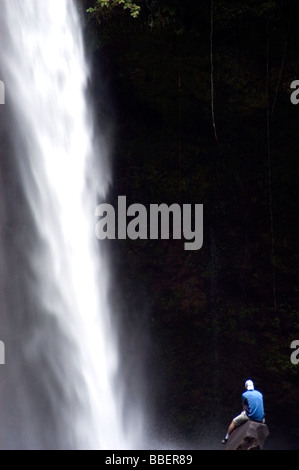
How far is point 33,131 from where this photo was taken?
935 cm

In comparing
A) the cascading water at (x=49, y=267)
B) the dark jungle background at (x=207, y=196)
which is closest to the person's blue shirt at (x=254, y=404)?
the cascading water at (x=49, y=267)

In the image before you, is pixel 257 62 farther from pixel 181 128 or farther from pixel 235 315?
pixel 235 315

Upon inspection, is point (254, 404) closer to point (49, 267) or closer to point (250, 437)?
point (250, 437)

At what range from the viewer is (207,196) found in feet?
35.3

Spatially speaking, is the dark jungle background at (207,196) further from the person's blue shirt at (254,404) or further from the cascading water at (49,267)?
the person's blue shirt at (254,404)

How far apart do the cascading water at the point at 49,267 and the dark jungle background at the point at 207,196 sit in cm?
72

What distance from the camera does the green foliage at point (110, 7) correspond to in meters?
9.71

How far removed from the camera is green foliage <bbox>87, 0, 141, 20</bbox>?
9.71 meters

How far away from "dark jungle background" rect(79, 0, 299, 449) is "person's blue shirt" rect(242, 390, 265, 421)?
129 inches

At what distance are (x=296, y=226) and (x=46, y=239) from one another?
437 centimetres

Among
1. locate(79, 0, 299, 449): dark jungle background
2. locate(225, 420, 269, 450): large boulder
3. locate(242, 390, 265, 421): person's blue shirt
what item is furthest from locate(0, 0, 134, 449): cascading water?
locate(242, 390, 265, 421): person's blue shirt

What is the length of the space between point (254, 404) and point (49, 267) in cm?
377
